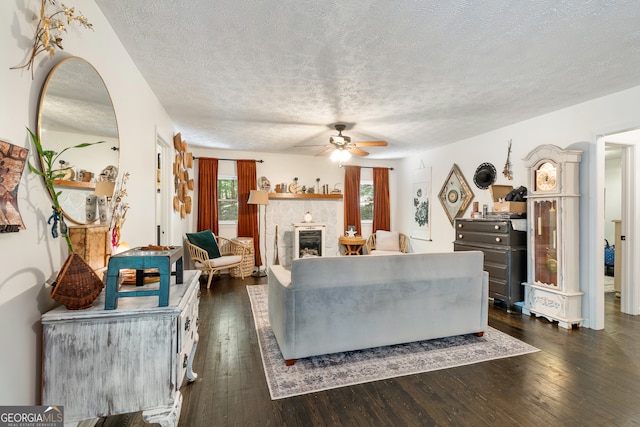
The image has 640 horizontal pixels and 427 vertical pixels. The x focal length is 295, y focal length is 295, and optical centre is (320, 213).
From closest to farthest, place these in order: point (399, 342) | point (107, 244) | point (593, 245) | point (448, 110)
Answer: point (107, 244), point (399, 342), point (593, 245), point (448, 110)

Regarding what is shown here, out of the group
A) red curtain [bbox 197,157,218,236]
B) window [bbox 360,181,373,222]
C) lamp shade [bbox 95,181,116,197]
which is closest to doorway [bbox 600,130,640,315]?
window [bbox 360,181,373,222]

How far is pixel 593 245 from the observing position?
11.0 feet

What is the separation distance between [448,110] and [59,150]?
3824mm

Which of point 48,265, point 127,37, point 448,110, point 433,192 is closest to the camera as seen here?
point 48,265

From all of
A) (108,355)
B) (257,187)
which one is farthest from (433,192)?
(108,355)

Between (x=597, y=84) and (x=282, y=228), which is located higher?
(x=597, y=84)

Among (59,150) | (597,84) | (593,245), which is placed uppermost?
(597,84)

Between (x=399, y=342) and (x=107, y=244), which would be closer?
(x=107, y=244)

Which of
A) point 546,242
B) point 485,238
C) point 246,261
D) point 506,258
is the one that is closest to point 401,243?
point 485,238

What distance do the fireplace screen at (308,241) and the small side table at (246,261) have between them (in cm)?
96

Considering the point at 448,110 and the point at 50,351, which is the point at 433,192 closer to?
the point at 448,110

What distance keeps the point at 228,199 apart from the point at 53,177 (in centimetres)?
503

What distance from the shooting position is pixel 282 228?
257 inches

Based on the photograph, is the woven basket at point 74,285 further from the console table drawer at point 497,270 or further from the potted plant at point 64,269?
the console table drawer at point 497,270
